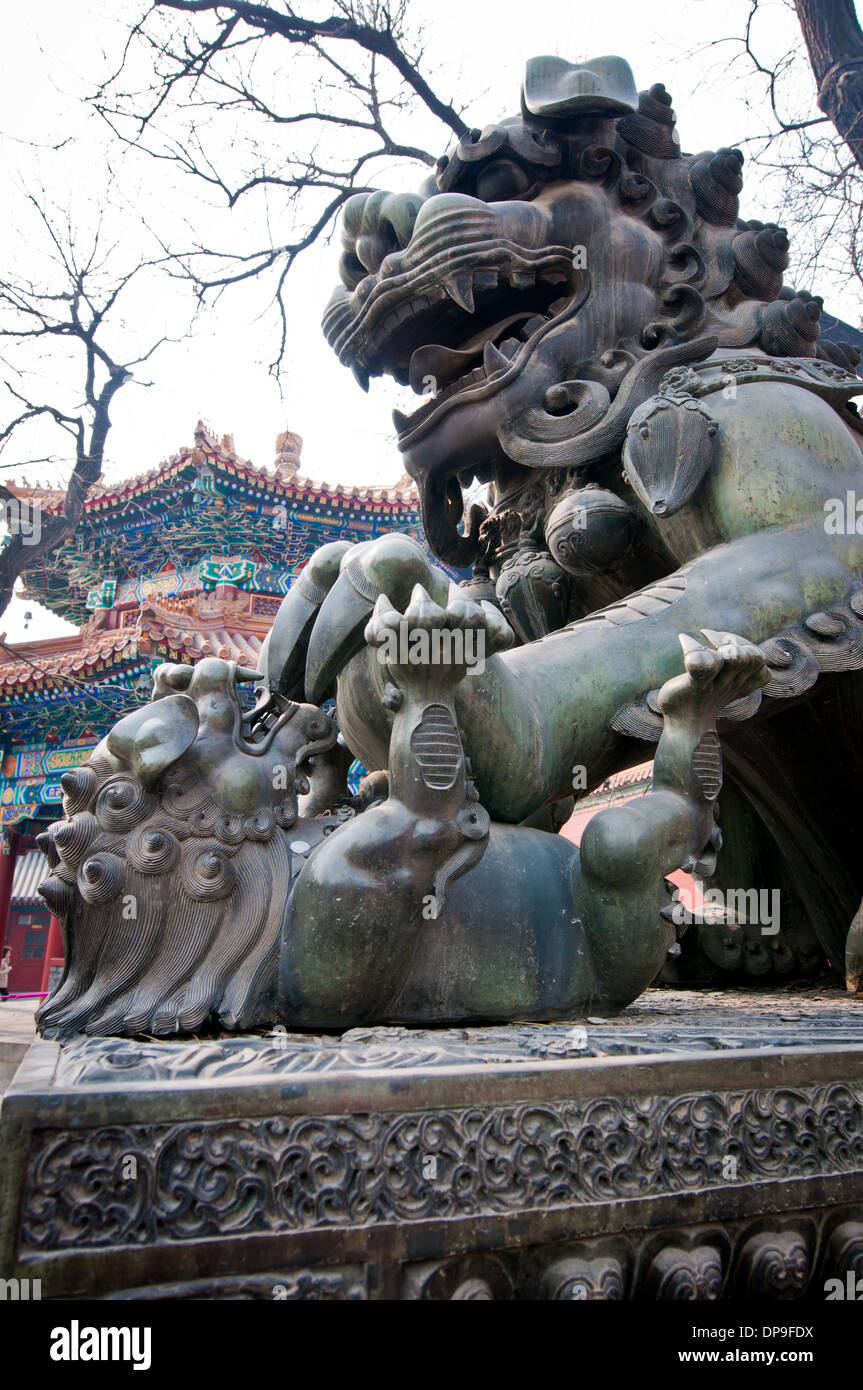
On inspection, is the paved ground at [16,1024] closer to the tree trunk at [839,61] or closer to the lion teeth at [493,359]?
the lion teeth at [493,359]

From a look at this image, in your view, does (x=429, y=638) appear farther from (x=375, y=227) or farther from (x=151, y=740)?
(x=375, y=227)

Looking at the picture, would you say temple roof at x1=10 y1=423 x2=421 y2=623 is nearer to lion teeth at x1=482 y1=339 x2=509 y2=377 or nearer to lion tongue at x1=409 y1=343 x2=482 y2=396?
lion tongue at x1=409 y1=343 x2=482 y2=396

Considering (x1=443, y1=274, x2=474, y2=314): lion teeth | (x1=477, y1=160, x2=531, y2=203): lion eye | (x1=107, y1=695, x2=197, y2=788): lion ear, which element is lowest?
(x1=107, y1=695, x2=197, y2=788): lion ear

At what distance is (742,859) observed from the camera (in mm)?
2996

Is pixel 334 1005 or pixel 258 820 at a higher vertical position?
pixel 258 820

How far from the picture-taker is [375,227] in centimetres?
271

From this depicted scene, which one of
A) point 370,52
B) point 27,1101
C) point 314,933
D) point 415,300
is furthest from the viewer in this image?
point 370,52

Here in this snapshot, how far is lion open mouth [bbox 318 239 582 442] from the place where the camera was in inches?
100

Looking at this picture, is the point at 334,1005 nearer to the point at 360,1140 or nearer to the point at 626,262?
the point at 360,1140

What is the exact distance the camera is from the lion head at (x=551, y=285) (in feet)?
8.48

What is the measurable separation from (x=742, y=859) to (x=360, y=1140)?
1991 millimetres

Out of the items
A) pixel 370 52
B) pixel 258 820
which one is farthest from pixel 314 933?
pixel 370 52

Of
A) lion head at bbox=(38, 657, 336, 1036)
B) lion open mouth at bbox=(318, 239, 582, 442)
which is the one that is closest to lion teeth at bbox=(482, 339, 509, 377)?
lion open mouth at bbox=(318, 239, 582, 442)

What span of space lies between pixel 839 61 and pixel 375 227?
5.22 metres
